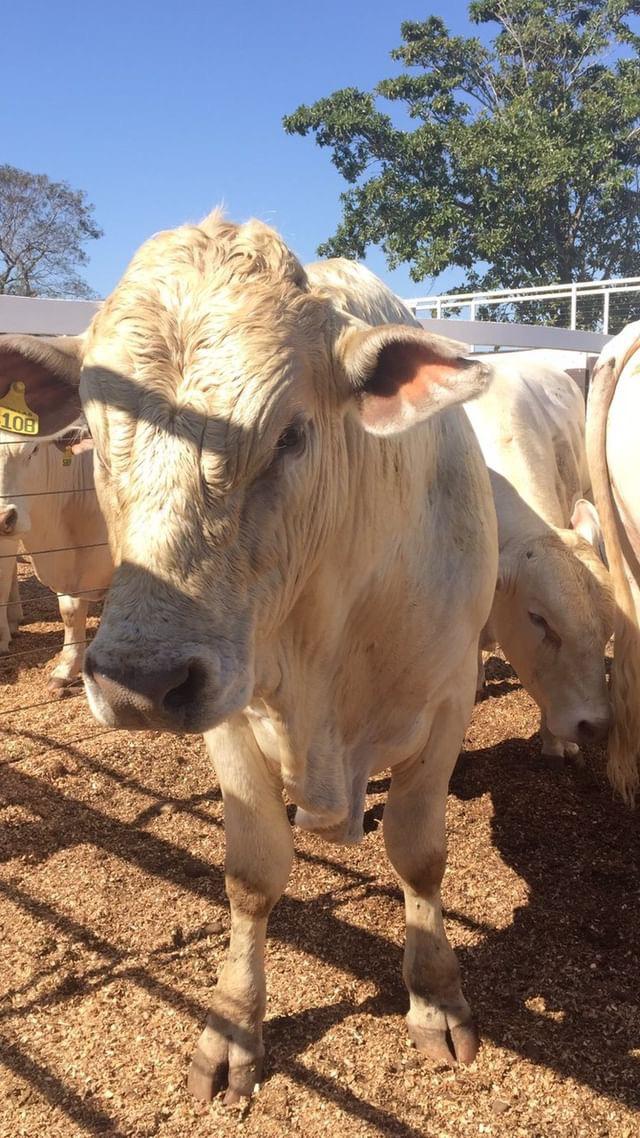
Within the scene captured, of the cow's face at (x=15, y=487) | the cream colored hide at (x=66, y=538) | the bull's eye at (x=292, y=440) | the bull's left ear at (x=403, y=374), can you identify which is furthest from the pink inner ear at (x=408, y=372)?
the cream colored hide at (x=66, y=538)

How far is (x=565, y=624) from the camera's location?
3.63m

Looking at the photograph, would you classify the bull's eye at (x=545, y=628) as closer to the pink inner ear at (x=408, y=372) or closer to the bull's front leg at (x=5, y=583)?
the pink inner ear at (x=408, y=372)

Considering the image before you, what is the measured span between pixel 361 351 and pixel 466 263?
2258cm

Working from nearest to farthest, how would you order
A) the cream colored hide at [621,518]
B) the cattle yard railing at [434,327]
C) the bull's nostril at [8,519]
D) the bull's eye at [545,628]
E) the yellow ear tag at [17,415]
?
1. the yellow ear tag at [17,415]
2. the cream colored hide at [621,518]
3. the bull's eye at [545,628]
4. the cattle yard railing at [434,327]
5. the bull's nostril at [8,519]

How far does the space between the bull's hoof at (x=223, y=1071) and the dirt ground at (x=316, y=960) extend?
4 centimetres

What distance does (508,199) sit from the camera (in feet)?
74.0

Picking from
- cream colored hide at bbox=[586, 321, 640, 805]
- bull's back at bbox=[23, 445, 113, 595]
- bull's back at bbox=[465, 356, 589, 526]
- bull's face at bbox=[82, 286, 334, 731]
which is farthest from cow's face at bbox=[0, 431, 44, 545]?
bull's face at bbox=[82, 286, 334, 731]

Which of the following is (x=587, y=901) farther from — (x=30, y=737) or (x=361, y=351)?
(x=30, y=737)

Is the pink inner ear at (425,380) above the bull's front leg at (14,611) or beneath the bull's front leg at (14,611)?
above

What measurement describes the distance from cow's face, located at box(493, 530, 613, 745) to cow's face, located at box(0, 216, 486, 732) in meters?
1.80

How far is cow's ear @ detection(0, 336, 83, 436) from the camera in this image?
7.04 ft

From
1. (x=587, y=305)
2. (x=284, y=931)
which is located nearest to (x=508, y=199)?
(x=587, y=305)

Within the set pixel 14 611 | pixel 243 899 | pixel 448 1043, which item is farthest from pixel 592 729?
pixel 14 611

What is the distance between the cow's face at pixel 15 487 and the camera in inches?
205
